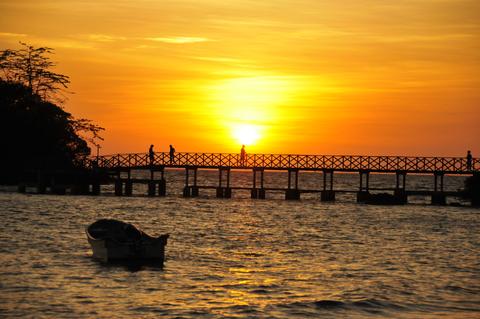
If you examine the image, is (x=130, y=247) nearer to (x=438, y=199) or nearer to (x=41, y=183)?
(x=41, y=183)

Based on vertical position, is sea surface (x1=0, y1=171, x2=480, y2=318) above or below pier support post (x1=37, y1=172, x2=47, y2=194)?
below

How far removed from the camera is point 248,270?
37500 millimetres

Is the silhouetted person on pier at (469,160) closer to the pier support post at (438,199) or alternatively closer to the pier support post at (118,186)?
the pier support post at (438,199)

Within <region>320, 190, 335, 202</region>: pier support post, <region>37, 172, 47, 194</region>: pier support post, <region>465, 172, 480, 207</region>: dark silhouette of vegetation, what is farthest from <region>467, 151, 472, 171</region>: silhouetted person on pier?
<region>37, 172, 47, 194</region>: pier support post

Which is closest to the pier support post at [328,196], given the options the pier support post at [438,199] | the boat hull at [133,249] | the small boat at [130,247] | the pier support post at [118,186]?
the pier support post at [438,199]

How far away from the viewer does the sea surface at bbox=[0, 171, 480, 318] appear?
94.7 ft

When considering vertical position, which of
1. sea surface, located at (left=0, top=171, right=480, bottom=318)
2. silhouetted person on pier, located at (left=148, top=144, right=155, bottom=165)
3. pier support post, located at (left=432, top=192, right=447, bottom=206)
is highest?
silhouetted person on pier, located at (left=148, top=144, right=155, bottom=165)

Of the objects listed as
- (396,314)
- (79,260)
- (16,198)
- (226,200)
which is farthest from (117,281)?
(226,200)

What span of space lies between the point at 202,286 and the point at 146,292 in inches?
93.8

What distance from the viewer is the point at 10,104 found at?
98.8 metres

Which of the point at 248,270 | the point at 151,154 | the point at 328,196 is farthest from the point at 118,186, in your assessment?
the point at 248,270

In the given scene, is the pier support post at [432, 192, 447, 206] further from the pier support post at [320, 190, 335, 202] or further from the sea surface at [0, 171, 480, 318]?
the sea surface at [0, 171, 480, 318]

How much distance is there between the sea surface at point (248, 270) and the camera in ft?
94.7

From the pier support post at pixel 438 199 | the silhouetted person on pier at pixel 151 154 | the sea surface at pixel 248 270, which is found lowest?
the sea surface at pixel 248 270
